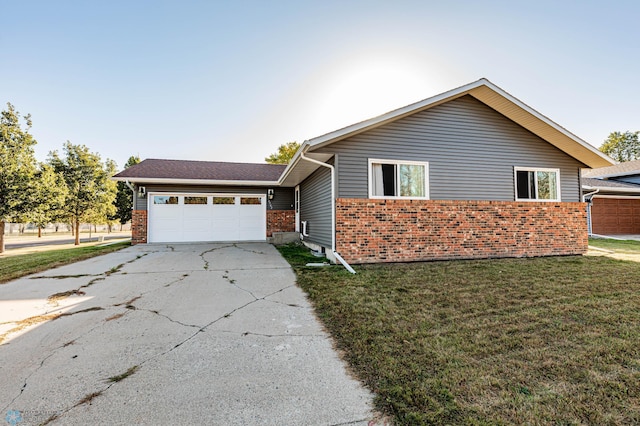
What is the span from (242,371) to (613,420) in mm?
2495

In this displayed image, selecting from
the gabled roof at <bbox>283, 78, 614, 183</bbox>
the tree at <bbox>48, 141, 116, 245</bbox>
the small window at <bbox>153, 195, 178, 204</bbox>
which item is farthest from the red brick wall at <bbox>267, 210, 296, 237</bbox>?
the tree at <bbox>48, 141, 116, 245</bbox>

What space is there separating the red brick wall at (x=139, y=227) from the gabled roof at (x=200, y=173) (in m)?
1.41

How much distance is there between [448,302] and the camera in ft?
13.4

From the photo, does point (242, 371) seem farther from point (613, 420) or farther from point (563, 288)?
point (563, 288)

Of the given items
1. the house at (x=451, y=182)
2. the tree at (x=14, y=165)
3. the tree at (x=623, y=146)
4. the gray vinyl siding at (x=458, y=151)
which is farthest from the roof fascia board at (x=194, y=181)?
the tree at (x=623, y=146)

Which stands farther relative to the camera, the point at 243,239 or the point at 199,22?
the point at 243,239

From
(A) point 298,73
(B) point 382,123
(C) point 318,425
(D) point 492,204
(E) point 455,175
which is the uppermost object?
(A) point 298,73

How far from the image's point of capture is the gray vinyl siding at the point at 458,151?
7.19m

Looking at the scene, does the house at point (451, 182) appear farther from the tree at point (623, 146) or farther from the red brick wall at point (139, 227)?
the tree at point (623, 146)

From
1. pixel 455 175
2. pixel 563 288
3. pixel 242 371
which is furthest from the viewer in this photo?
pixel 455 175

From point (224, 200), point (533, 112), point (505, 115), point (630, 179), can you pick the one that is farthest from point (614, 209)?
point (224, 200)

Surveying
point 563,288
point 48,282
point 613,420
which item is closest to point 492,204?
point 563,288

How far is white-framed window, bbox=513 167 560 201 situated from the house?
1.2 inches

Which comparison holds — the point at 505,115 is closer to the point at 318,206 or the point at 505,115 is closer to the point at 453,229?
the point at 453,229
